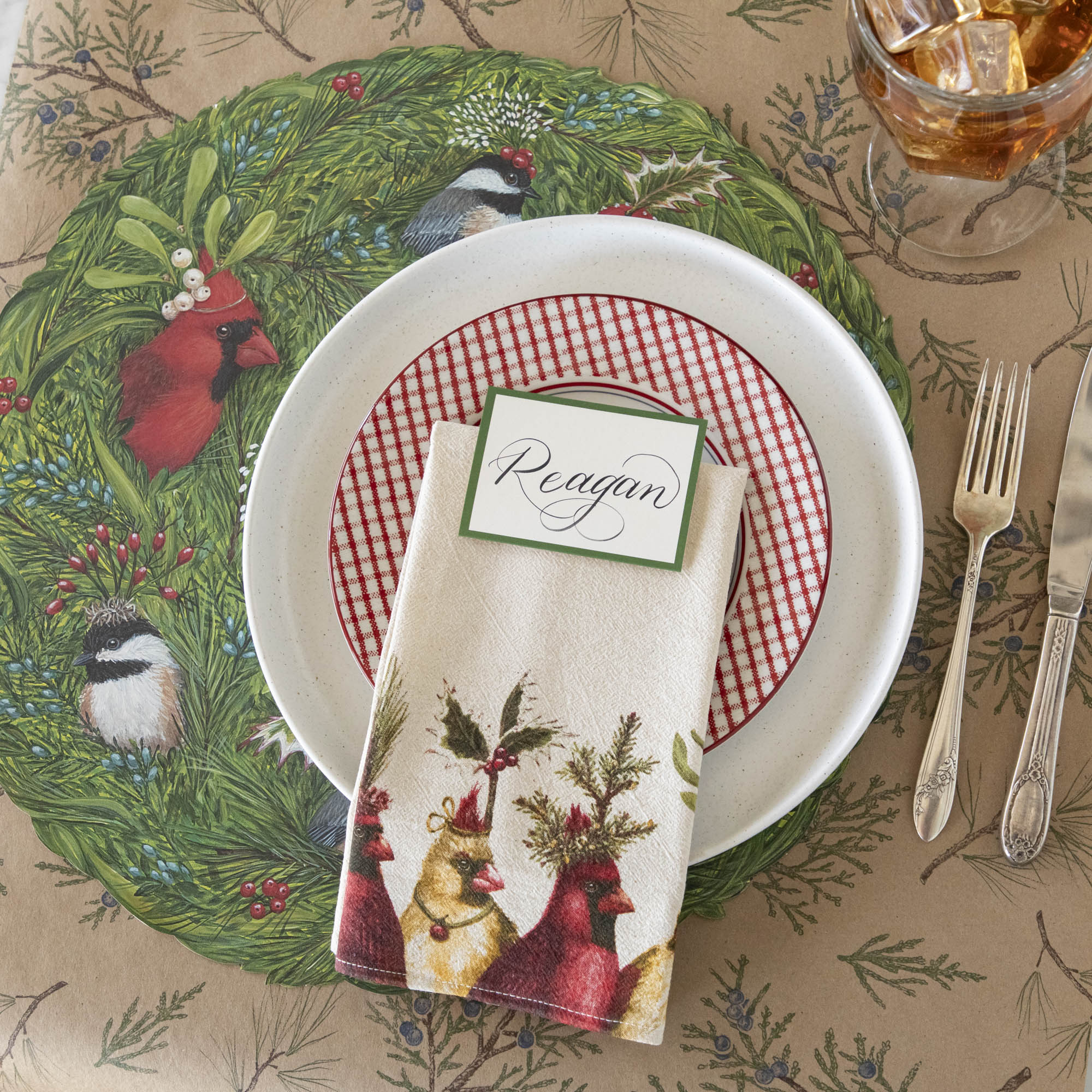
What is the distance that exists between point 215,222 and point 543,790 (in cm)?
55

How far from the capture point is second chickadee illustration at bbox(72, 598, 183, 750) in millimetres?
676

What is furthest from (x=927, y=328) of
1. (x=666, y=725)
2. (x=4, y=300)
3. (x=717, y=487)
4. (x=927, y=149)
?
(x=4, y=300)

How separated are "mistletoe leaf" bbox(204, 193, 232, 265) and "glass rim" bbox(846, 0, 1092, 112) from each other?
1.69ft

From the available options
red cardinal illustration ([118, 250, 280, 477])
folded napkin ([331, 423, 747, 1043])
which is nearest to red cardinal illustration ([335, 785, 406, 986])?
folded napkin ([331, 423, 747, 1043])

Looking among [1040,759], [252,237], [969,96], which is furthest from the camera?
[252,237]

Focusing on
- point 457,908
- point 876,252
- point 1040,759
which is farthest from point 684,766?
point 876,252

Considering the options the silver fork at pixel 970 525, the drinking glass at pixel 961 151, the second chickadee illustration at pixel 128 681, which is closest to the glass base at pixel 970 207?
the drinking glass at pixel 961 151

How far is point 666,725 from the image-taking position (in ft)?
1.78

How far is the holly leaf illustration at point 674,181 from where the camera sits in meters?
0.69

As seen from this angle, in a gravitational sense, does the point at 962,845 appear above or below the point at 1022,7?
below

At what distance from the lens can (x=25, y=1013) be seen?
0.66 metres

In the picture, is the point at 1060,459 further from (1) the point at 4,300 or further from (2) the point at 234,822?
(1) the point at 4,300

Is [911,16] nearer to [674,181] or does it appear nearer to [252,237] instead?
[674,181]

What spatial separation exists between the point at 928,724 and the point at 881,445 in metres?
0.22
